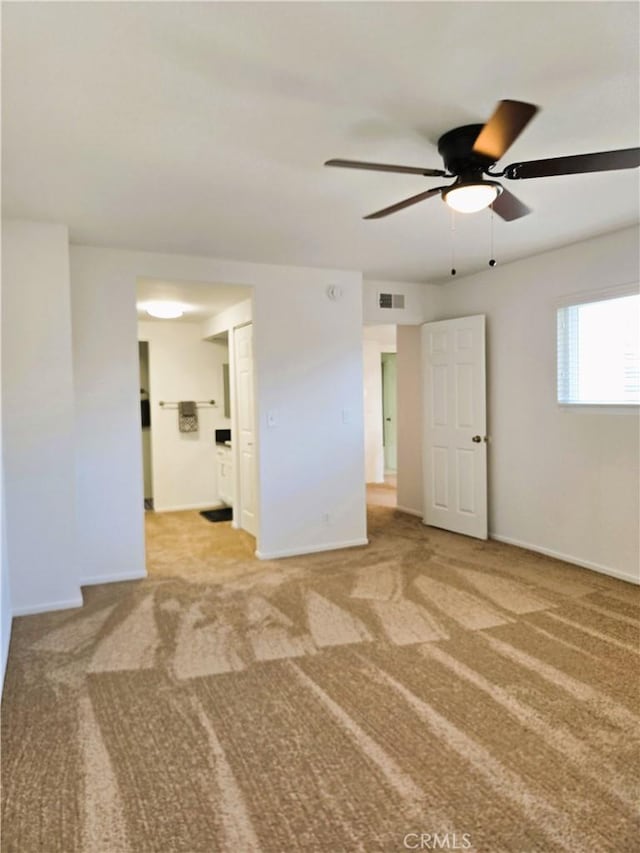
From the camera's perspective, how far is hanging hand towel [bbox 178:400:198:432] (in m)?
7.00

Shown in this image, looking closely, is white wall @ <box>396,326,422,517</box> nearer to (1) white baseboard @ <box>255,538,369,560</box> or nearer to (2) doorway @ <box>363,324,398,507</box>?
(1) white baseboard @ <box>255,538,369,560</box>

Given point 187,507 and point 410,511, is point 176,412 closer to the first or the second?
point 187,507

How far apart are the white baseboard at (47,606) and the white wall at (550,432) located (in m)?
3.61

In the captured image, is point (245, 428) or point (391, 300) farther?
point (391, 300)

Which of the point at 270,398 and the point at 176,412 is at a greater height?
the point at 270,398

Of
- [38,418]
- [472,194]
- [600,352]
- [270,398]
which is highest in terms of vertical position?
Result: [472,194]

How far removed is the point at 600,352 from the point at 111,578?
4.09 meters

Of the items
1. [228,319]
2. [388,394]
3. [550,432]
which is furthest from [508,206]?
[388,394]

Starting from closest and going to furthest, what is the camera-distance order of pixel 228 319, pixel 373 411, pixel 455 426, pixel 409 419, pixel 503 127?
pixel 503 127 → pixel 455 426 → pixel 228 319 → pixel 409 419 → pixel 373 411

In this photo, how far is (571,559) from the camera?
176 inches

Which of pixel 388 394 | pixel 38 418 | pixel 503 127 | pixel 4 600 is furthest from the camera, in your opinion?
pixel 388 394

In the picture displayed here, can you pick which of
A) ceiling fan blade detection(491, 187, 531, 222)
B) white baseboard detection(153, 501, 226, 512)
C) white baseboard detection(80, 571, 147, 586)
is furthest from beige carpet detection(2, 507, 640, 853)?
white baseboard detection(153, 501, 226, 512)

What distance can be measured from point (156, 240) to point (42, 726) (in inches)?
120

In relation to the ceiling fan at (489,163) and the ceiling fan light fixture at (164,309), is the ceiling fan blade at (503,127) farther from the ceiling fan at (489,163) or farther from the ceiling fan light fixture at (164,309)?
the ceiling fan light fixture at (164,309)
